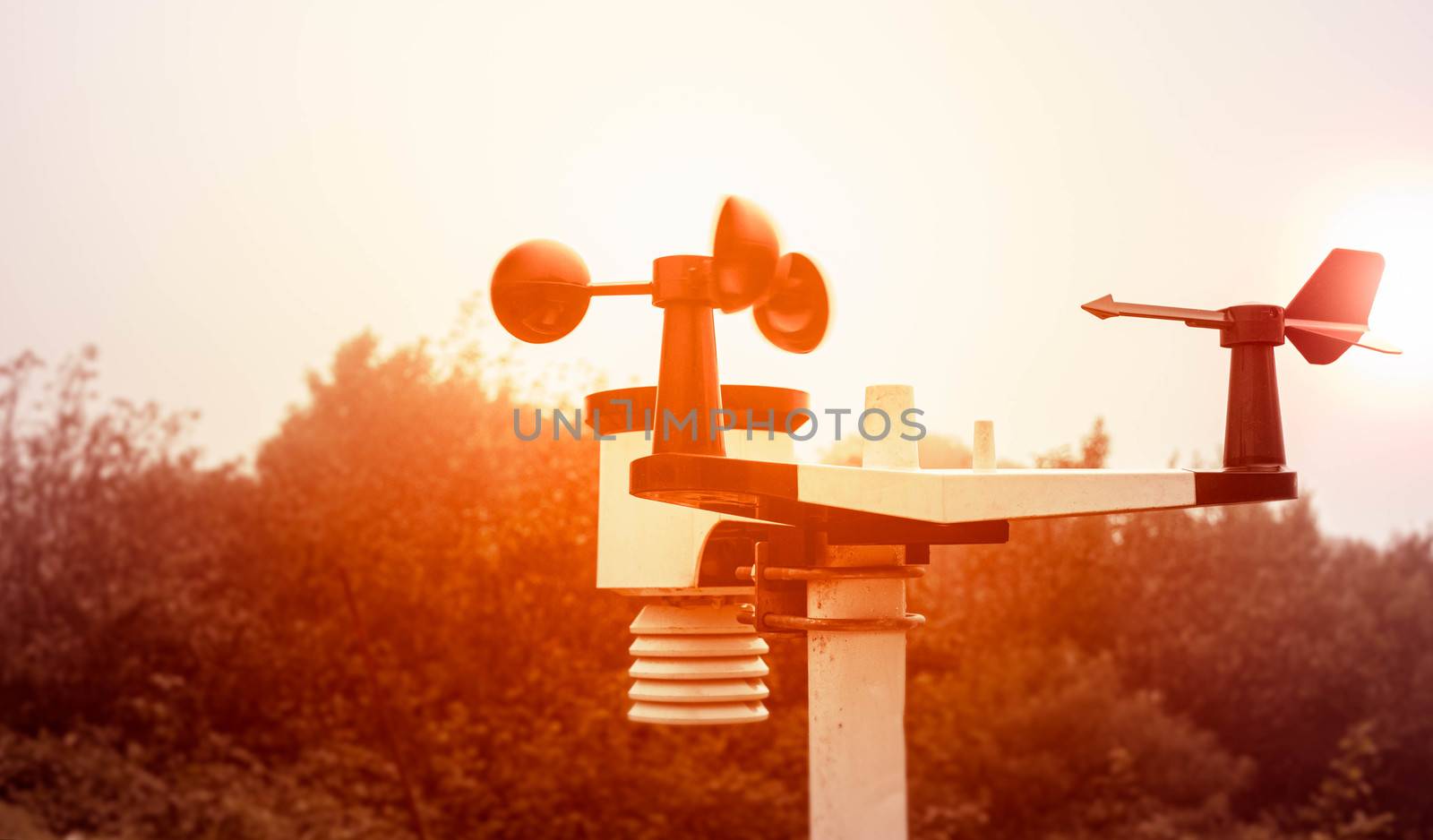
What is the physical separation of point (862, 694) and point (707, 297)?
47 cm

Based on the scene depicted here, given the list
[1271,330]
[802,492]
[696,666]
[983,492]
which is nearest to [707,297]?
[802,492]

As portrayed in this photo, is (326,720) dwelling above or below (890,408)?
below

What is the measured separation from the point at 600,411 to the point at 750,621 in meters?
0.36

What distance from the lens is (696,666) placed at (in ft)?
→ 5.56

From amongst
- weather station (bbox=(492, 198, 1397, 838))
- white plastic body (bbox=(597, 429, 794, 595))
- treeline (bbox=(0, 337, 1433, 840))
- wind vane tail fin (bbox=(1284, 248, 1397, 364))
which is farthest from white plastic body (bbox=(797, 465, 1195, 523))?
treeline (bbox=(0, 337, 1433, 840))

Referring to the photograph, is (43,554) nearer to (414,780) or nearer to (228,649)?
(228,649)

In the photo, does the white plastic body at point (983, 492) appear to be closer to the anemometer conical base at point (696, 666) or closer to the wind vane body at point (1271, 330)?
the wind vane body at point (1271, 330)

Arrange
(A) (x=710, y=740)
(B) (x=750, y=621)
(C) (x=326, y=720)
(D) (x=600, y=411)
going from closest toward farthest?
1. (B) (x=750, y=621)
2. (D) (x=600, y=411)
3. (A) (x=710, y=740)
4. (C) (x=326, y=720)

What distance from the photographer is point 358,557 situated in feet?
26.6

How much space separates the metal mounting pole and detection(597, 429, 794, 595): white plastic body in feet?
0.77

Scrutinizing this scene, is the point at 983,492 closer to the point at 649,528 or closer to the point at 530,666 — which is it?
the point at 649,528

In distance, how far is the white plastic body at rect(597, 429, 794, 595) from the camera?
5.35 feet

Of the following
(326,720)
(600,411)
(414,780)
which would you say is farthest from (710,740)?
(600,411)

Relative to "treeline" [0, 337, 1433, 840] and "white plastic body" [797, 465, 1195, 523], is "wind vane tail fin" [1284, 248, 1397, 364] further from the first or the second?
"treeline" [0, 337, 1433, 840]
